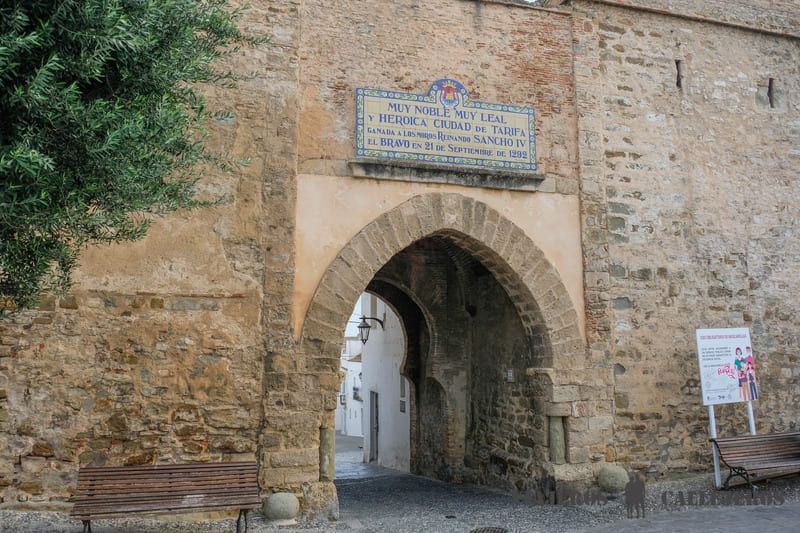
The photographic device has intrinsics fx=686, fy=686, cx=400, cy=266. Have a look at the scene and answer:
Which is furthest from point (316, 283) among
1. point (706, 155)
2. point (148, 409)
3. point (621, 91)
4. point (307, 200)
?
point (706, 155)

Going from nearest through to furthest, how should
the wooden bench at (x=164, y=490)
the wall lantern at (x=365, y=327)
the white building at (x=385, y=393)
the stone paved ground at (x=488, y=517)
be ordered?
the wooden bench at (x=164, y=490)
the stone paved ground at (x=488, y=517)
the white building at (x=385, y=393)
the wall lantern at (x=365, y=327)

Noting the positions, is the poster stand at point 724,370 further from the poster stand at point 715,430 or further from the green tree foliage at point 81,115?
the green tree foliage at point 81,115

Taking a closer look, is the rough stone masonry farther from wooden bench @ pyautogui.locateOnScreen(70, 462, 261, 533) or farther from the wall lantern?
the wall lantern

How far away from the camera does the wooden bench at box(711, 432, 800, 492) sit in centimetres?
728

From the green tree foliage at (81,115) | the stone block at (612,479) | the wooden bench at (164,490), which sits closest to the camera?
the green tree foliage at (81,115)

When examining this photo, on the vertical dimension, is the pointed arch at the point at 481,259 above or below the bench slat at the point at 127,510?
above

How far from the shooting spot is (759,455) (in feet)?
24.7

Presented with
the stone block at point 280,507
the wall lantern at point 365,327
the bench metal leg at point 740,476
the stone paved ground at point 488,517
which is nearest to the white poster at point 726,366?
the bench metal leg at point 740,476

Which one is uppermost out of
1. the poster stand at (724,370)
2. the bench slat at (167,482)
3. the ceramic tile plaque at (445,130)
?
the ceramic tile plaque at (445,130)

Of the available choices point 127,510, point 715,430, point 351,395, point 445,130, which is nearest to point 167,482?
point 127,510

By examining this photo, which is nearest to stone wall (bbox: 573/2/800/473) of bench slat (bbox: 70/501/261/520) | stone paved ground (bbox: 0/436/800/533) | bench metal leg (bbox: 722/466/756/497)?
bench metal leg (bbox: 722/466/756/497)

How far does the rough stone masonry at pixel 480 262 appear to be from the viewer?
6363 millimetres

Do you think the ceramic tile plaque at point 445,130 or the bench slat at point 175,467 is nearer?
the bench slat at point 175,467

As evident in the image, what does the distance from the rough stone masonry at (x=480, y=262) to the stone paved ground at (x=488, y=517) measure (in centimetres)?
28
